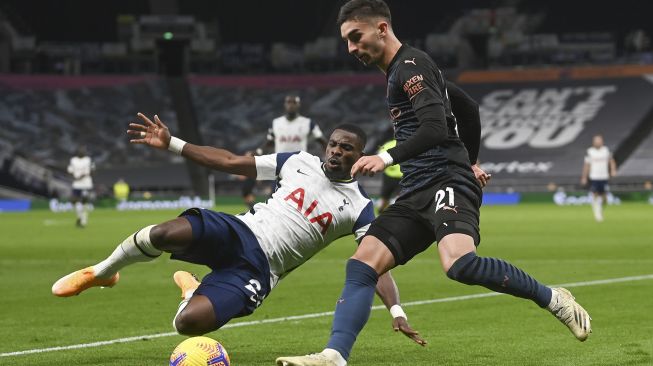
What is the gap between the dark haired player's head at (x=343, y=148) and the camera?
269 inches

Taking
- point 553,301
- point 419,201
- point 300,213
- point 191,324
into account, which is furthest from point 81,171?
point 553,301

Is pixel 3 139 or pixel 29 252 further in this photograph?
pixel 3 139

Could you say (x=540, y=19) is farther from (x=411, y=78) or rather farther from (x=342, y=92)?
(x=411, y=78)

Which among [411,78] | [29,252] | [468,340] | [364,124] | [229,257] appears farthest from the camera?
[364,124]

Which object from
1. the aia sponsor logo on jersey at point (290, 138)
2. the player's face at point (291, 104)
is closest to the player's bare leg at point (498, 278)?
the player's face at point (291, 104)

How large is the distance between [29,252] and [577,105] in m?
36.1

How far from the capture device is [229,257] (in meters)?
7.07

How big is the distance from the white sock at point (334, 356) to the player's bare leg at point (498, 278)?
0.79 m

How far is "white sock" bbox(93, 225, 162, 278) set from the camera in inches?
277

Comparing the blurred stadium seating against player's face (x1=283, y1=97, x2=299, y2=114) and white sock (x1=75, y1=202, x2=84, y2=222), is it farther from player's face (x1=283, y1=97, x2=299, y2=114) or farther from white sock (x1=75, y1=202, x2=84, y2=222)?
player's face (x1=283, y1=97, x2=299, y2=114)

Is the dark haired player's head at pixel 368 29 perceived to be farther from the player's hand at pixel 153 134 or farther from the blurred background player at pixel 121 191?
the blurred background player at pixel 121 191

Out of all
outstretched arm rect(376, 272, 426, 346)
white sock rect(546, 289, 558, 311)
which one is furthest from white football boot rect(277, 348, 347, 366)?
white sock rect(546, 289, 558, 311)

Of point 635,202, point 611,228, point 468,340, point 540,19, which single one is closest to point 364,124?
point 540,19

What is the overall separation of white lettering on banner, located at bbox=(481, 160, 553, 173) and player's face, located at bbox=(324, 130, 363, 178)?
1603 inches
